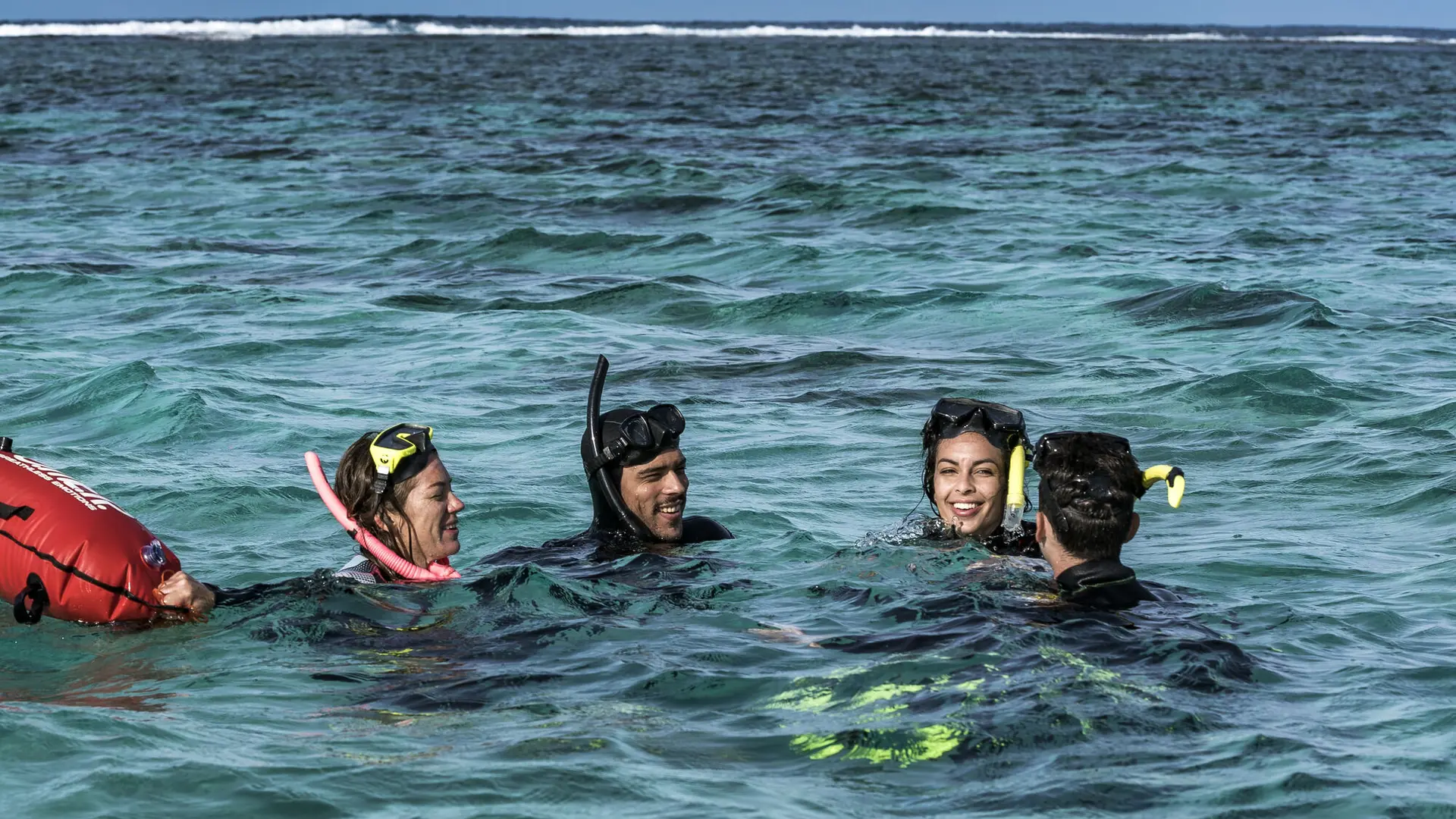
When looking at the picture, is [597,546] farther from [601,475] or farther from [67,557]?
[67,557]

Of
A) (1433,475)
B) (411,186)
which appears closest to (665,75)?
(411,186)

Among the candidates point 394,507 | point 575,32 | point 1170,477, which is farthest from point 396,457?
point 575,32

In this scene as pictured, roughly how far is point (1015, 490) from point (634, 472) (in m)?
1.59

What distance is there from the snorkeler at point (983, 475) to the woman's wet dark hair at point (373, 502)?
84.1 inches

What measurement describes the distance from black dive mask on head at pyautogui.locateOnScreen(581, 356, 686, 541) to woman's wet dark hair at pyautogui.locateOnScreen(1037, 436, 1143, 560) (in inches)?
70.1

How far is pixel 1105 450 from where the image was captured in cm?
578

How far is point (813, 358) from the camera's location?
1188 cm

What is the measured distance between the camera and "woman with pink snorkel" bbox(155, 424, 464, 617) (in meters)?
6.15

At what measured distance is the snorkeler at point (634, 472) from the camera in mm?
6934

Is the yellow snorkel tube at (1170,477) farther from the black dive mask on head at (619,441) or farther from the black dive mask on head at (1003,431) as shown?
the black dive mask on head at (619,441)

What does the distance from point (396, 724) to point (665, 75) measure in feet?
152

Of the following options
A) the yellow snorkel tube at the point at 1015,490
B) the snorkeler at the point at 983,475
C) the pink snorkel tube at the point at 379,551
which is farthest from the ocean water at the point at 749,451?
the yellow snorkel tube at the point at 1015,490

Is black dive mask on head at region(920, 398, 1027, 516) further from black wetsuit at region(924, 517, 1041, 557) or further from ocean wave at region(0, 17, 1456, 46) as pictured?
ocean wave at region(0, 17, 1456, 46)

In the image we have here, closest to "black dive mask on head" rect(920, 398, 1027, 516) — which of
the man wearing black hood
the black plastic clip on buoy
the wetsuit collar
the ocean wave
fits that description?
the wetsuit collar
